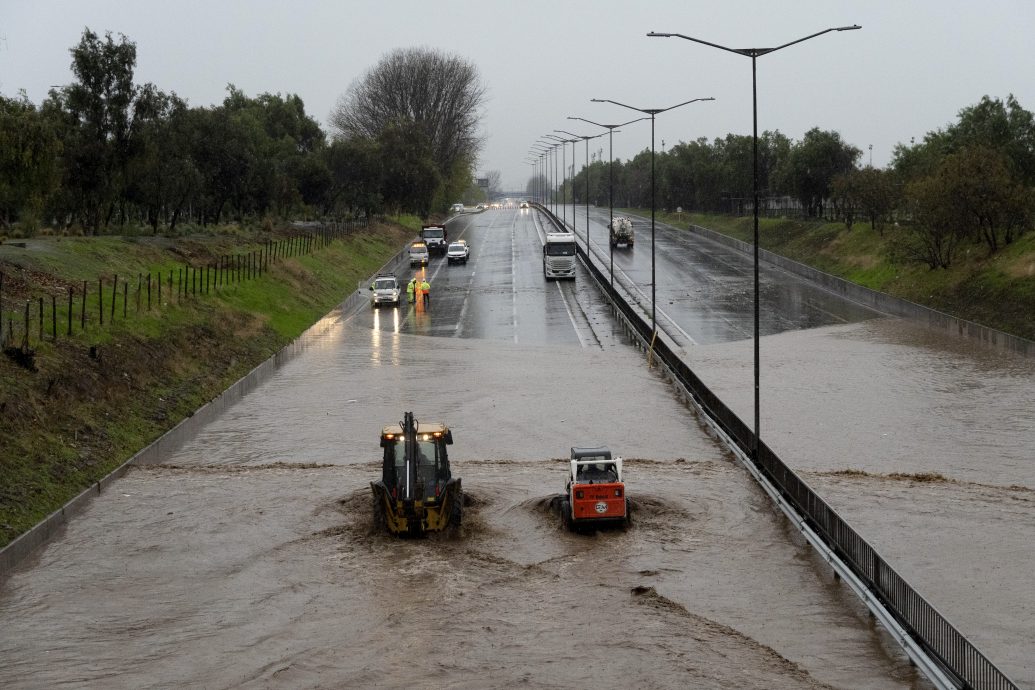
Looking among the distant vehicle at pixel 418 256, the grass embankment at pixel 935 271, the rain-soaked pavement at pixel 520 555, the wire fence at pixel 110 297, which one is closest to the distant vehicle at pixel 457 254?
the distant vehicle at pixel 418 256

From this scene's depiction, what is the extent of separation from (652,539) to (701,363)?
23.6 metres

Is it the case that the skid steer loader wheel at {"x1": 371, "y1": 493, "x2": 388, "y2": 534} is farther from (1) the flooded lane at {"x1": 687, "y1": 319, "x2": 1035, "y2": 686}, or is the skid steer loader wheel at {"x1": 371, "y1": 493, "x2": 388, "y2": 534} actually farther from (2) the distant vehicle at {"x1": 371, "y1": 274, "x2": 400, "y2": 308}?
(2) the distant vehicle at {"x1": 371, "y1": 274, "x2": 400, "y2": 308}

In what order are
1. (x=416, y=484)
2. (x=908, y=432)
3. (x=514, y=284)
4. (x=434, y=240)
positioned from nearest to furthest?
(x=416, y=484) < (x=908, y=432) < (x=514, y=284) < (x=434, y=240)

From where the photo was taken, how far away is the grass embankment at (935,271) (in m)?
56.4

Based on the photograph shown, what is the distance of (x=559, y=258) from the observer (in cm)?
7619

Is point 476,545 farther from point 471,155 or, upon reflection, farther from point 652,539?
point 471,155

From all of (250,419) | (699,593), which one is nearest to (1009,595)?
(699,593)

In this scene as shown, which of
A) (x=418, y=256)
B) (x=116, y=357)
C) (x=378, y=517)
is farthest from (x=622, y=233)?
(x=378, y=517)

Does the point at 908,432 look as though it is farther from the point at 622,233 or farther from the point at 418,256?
the point at 622,233

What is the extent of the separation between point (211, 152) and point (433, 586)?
6598 cm

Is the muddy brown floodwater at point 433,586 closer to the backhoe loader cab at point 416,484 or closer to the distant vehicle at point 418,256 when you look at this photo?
the backhoe loader cab at point 416,484

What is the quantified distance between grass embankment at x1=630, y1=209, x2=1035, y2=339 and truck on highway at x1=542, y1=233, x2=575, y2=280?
17253 millimetres

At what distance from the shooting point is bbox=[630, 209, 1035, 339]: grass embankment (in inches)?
2221

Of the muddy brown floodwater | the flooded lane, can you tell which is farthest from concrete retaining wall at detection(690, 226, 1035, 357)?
the muddy brown floodwater
